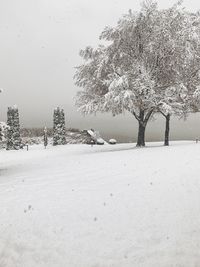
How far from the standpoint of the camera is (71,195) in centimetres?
1370

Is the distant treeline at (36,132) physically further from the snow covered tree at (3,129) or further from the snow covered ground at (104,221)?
the snow covered ground at (104,221)

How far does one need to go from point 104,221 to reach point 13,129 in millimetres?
48023

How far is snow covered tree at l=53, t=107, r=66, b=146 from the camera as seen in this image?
193ft

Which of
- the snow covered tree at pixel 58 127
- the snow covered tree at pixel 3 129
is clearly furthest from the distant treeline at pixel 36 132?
the snow covered tree at pixel 3 129

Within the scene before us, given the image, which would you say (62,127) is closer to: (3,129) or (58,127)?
(58,127)

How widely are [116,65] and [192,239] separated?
987 inches

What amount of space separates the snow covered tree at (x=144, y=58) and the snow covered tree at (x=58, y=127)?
25655 mm

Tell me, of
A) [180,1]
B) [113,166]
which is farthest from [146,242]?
[180,1]

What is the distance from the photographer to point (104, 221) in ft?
36.9

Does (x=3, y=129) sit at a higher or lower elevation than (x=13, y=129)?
higher

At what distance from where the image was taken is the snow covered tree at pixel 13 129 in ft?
185

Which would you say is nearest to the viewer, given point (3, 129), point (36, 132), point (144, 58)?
point (3, 129)

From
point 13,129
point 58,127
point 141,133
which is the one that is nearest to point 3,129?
point 141,133

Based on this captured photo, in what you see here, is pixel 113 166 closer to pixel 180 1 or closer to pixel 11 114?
pixel 180 1
